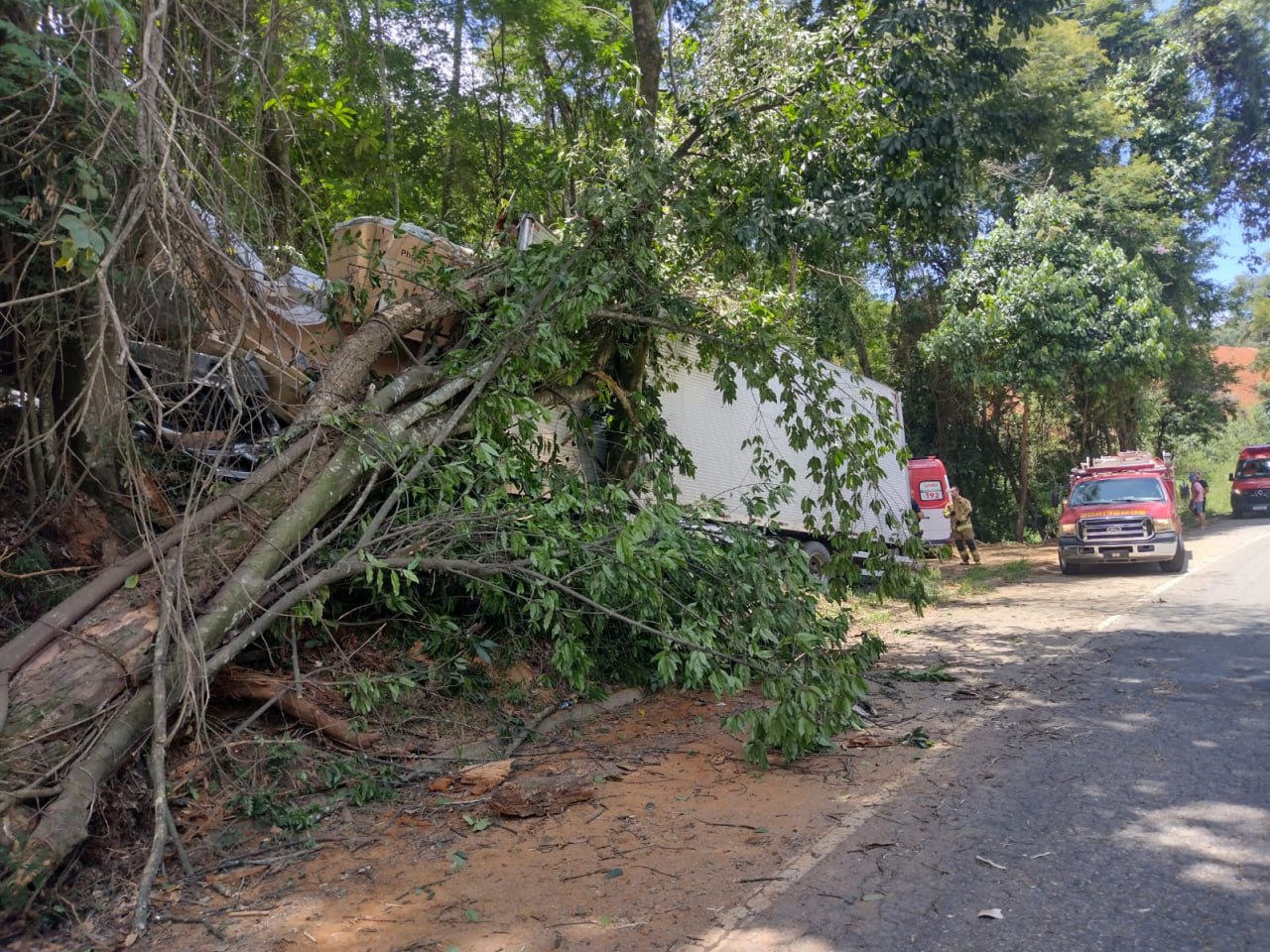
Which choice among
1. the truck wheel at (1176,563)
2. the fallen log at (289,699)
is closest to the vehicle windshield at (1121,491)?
the truck wheel at (1176,563)

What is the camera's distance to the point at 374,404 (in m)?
6.66

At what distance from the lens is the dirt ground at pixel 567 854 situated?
394cm

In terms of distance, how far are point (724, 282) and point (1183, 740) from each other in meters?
5.32

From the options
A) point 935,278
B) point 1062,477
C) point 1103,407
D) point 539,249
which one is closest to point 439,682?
point 539,249

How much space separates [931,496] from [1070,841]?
15.2 m

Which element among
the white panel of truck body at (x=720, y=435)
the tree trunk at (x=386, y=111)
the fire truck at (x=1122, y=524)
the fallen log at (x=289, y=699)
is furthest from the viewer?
the fire truck at (x=1122, y=524)

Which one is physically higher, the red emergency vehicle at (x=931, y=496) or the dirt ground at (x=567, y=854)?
the red emergency vehicle at (x=931, y=496)

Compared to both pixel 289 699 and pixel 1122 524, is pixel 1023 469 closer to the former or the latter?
pixel 1122 524

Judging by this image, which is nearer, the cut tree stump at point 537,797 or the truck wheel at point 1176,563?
the cut tree stump at point 537,797

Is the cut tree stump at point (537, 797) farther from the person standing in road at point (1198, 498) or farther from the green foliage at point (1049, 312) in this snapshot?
the person standing in road at point (1198, 498)

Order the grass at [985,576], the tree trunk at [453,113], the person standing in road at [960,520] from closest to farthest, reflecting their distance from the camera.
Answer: the tree trunk at [453,113]
the grass at [985,576]
the person standing in road at [960,520]

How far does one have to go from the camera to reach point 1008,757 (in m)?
5.92

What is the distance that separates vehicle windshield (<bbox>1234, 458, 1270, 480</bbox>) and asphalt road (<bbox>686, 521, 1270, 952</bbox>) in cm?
2907

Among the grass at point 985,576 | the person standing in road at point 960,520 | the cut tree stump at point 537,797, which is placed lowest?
the cut tree stump at point 537,797
